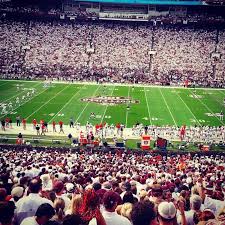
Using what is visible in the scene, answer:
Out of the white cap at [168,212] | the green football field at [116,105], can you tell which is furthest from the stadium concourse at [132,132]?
the white cap at [168,212]

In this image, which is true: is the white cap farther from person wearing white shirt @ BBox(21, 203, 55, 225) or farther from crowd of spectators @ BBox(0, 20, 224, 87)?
crowd of spectators @ BBox(0, 20, 224, 87)

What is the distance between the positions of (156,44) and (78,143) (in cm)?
3954

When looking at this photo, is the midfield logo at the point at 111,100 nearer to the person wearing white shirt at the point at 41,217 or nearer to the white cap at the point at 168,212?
the person wearing white shirt at the point at 41,217

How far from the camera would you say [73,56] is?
2279 inches

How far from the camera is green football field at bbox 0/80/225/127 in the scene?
101 feet

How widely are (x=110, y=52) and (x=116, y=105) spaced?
24.5 meters

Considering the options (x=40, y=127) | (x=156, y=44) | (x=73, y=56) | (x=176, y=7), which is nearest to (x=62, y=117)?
(x=40, y=127)

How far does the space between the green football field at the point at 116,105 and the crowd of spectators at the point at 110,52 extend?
20.9 feet

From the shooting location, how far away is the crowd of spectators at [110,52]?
53375mm

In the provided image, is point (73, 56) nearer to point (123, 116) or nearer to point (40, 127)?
point (123, 116)

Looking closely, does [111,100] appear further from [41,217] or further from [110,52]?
[41,217]

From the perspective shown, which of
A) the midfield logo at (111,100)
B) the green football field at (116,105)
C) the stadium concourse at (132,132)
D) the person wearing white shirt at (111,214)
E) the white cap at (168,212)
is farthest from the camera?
the midfield logo at (111,100)

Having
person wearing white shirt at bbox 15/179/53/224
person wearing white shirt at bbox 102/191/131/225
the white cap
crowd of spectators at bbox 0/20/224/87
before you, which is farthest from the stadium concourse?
crowd of spectators at bbox 0/20/224/87

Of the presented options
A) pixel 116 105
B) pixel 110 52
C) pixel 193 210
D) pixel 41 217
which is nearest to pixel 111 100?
pixel 116 105
